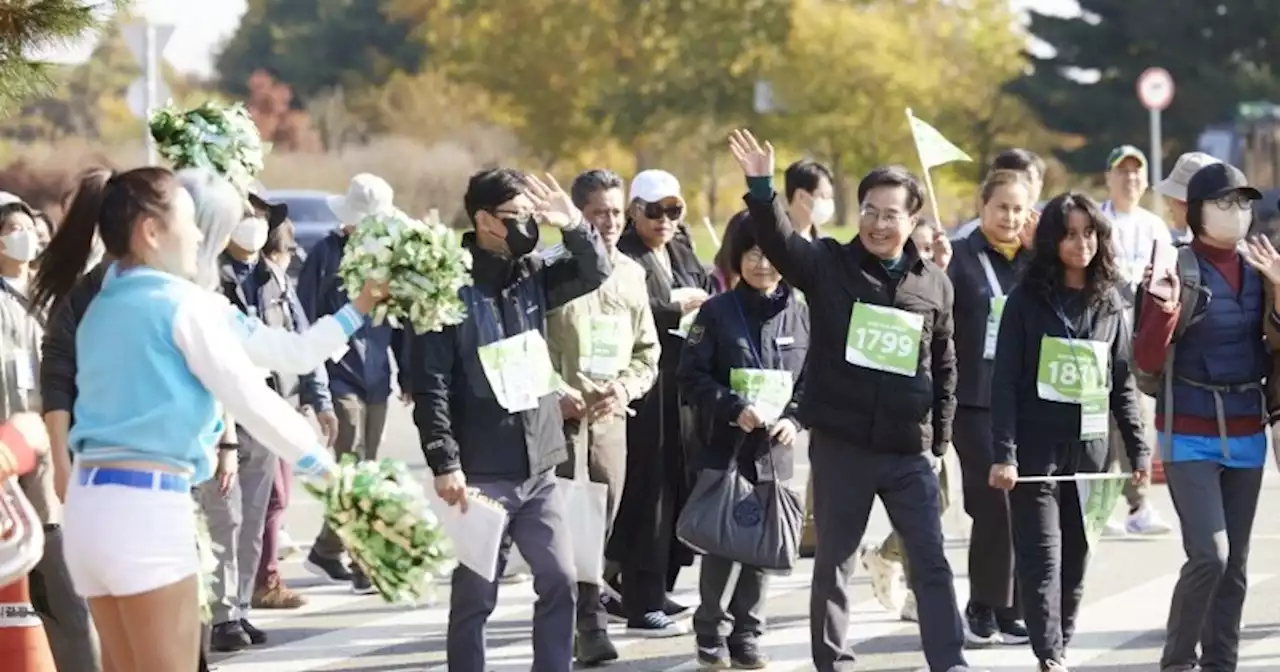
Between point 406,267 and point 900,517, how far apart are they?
2.43 metres

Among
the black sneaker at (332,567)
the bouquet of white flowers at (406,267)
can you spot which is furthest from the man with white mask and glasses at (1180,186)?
the black sneaker at (332,567)

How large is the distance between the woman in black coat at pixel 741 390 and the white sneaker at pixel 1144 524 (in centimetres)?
389

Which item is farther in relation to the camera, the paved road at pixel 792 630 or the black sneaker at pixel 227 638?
the black sneaker at pixel 227 638

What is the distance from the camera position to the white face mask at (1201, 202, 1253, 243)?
8414 millimetres

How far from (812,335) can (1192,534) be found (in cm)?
148

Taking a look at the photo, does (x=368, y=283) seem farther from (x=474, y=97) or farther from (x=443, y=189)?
(x=474, y=97)

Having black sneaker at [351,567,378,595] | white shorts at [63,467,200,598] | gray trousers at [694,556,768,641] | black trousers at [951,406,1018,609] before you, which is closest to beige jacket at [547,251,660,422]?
gray trousers at [694,556,768,641]

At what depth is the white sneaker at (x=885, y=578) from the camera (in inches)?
407

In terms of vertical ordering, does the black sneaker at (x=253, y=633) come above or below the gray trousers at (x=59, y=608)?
below

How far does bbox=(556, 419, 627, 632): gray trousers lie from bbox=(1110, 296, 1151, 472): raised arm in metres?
1.97

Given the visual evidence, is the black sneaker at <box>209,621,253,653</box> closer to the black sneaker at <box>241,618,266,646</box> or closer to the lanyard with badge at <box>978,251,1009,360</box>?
the black sneaker at <box>241,618,266,646</box>

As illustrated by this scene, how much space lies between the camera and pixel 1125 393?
9016mm

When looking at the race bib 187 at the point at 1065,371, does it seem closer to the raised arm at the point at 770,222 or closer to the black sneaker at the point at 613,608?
the raised arm at the point at 770,222

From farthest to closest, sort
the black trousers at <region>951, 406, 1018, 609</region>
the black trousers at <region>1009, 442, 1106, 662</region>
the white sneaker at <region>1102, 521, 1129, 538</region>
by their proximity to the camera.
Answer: the white sneaker at <region>1102, 521, 1129, 538</region> < the black trousers at <region>951, 406, 1018, 609</region> < the black trousers at <region>1009, 442, 1106, 662</region>
